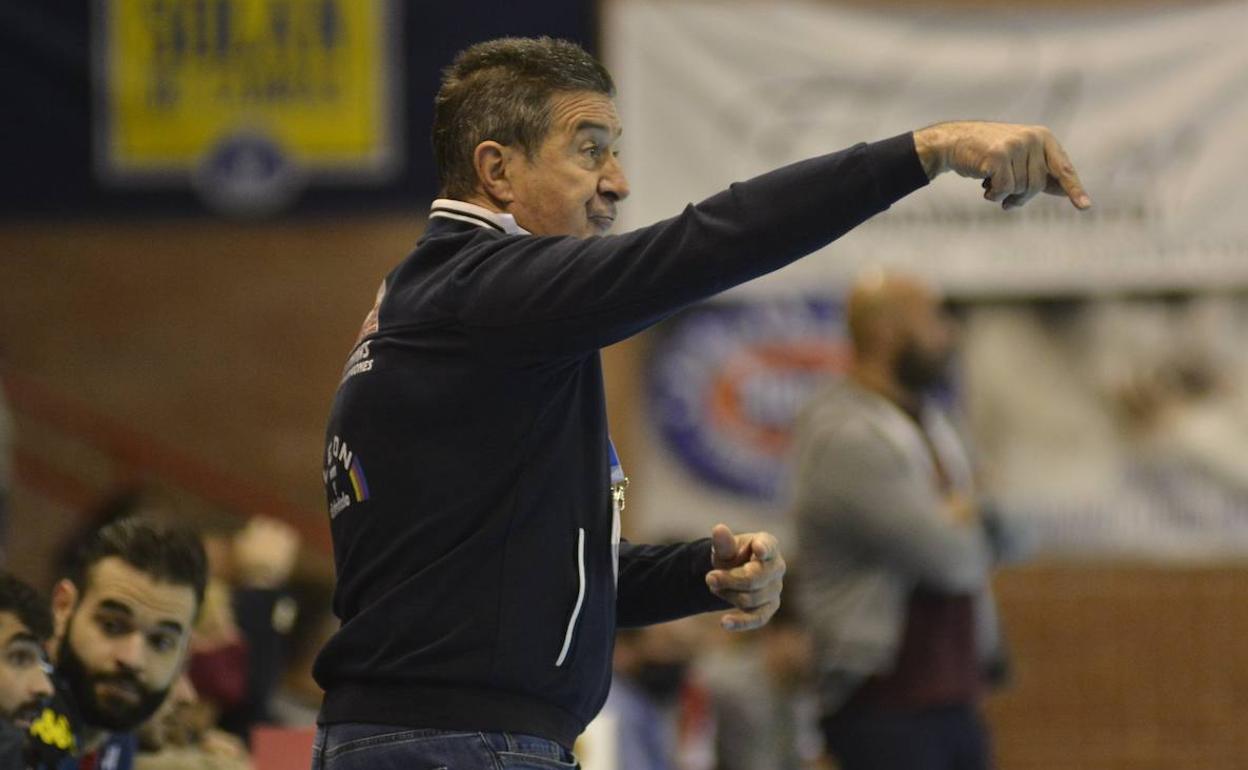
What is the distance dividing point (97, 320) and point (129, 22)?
1450mm

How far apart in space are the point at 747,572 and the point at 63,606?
141 cm

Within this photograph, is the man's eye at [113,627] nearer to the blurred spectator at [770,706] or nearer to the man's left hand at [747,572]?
the man's left hand at [747,572]

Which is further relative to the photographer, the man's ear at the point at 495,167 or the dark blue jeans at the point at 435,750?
the man's ear at the point at 495,167

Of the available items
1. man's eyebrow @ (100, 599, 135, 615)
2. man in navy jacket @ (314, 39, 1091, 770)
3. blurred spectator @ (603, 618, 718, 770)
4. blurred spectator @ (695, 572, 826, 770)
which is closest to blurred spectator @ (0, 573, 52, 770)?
man's eyebrow @ (100, 599, 135, 615)

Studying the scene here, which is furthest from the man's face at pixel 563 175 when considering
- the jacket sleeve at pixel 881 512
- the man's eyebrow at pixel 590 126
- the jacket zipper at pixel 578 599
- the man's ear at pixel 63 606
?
the jacket sleeve at pixel 881 512

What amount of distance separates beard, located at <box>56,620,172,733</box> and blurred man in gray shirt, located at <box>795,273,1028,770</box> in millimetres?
2206

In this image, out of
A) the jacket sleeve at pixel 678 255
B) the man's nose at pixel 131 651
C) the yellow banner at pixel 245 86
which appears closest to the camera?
the jacket sleeve at pixel 678 255

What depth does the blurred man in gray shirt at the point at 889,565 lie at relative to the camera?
Result: 16.0 ft

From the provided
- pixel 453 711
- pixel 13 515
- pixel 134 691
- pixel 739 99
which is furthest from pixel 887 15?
pixel 453 711

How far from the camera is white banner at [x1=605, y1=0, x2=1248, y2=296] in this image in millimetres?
8242

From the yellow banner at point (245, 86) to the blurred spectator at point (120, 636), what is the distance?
560 cm

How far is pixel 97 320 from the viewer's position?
8.84m

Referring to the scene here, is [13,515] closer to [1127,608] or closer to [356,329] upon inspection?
[356,329]

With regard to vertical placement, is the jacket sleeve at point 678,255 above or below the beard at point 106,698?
above
